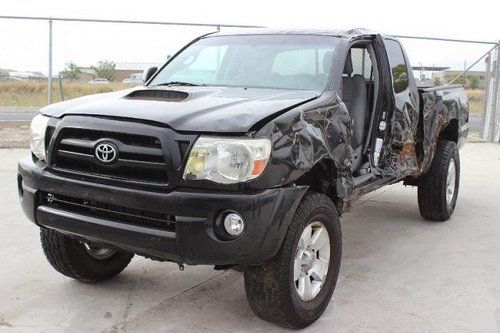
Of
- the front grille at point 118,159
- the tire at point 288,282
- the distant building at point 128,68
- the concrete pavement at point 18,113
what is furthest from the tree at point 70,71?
the tire at point 288,282

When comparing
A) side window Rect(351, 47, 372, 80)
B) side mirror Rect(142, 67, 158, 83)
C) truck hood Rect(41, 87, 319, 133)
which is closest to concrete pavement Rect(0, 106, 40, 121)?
side mirror Rect(142, 67, 158, 83)

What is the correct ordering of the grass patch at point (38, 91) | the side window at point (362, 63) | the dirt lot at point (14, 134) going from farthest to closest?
1. the grass patch at point (38, 91)
2. the dirt lot at point (14, 134)
3. the side window at point (362, 63)

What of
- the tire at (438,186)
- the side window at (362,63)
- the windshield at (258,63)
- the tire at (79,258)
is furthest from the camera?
the tire at (438,186)

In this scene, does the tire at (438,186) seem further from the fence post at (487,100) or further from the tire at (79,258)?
the fence post at (487,100)

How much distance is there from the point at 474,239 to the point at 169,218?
3594mm

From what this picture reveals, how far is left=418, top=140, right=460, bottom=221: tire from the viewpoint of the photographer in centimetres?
566

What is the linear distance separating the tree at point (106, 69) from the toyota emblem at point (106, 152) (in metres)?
7.73

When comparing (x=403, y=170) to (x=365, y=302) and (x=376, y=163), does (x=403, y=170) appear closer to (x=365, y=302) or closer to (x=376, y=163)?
(x=376, y=163)

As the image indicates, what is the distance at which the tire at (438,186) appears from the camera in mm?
5664

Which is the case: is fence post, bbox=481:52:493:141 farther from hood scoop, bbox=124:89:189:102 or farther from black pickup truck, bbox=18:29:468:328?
hood scoop, bbox=124:89:189:102

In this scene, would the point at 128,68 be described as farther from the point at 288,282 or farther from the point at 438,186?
the point at 288,282

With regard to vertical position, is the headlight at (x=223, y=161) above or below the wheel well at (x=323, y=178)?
above

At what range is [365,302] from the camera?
3.77 meters

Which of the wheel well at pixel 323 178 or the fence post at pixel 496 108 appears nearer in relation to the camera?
the wheel well at pixel 323 178
